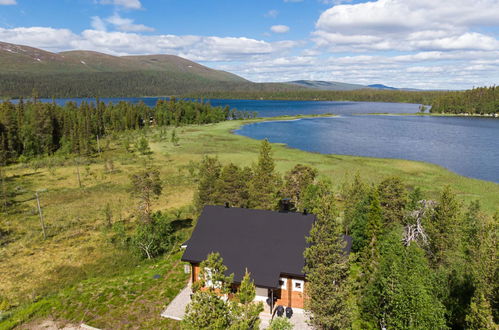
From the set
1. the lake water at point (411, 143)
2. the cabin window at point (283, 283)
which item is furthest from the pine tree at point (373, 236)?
the lake water at point (411, 143)

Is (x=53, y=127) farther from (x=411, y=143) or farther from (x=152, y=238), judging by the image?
(x=411, y=143)

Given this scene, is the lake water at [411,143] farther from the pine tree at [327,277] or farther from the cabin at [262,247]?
the pine tree at [327,277]

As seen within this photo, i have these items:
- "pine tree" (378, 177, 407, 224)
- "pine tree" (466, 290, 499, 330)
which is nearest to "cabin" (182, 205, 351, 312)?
"pine tree" (466, 290, 499, 330)

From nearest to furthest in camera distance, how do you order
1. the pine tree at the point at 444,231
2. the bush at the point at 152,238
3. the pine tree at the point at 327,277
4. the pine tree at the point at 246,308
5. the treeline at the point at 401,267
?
the pine tree at the point at 246,308, the treeline at the point at 401,267, the pine tree at the point at 327,277, the pine tree at the point at 444,231, the bush at the point at 152,238

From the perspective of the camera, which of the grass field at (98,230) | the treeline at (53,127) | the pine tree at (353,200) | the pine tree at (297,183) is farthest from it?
the treeline at (53,127)

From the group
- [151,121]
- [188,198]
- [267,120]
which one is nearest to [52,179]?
[188,198]

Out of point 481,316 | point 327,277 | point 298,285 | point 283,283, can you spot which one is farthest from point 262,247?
point 481,316

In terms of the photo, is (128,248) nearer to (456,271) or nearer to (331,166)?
(456,271)
